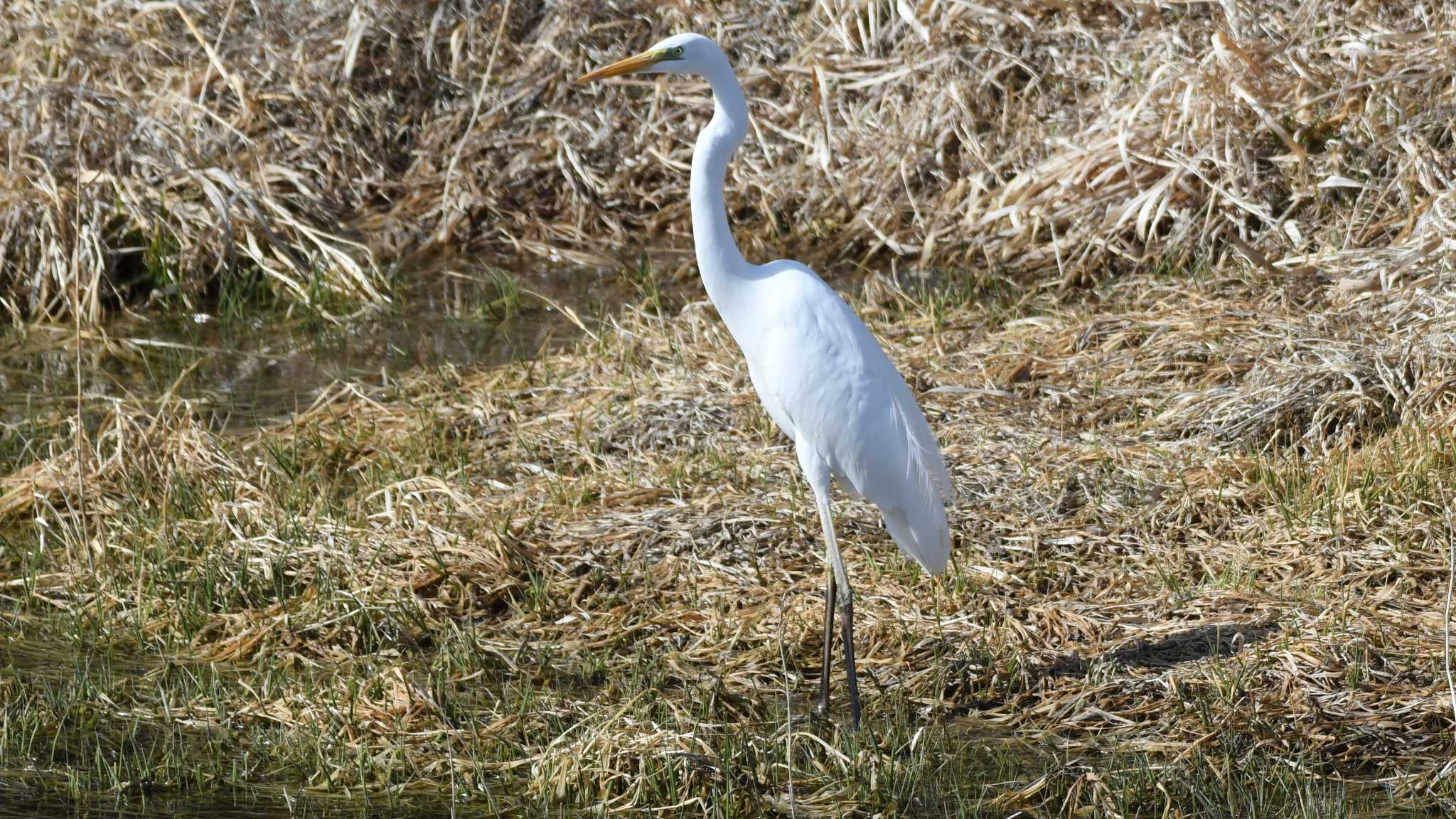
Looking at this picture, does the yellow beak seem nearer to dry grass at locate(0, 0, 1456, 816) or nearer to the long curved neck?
the long curved neck

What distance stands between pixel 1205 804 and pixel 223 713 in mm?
2265

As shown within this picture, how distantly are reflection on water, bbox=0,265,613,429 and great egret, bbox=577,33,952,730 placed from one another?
2.41 m

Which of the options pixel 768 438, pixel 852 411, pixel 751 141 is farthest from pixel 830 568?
pixel 751 141

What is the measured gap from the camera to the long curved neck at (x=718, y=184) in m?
3.97

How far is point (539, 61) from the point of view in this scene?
886cm

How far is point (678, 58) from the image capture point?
4.12m

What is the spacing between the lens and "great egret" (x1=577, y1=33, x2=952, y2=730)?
13.2 feet

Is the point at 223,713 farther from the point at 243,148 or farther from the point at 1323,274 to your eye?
the point at 243,148

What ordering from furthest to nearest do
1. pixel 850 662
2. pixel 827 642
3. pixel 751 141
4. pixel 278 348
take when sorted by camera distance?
pixel 751 141
pixel 278 348
pixel 827 642
pixel 850 662

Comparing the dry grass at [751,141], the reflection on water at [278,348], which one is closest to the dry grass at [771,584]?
the reflection on water at [278,348]

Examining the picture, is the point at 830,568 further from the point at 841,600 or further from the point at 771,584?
the point at 771,584

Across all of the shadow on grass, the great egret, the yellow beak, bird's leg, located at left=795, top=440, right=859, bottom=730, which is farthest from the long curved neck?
the shadow on grass

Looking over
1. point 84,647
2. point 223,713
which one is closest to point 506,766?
point 223,713

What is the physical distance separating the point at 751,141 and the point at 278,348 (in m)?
2.63
